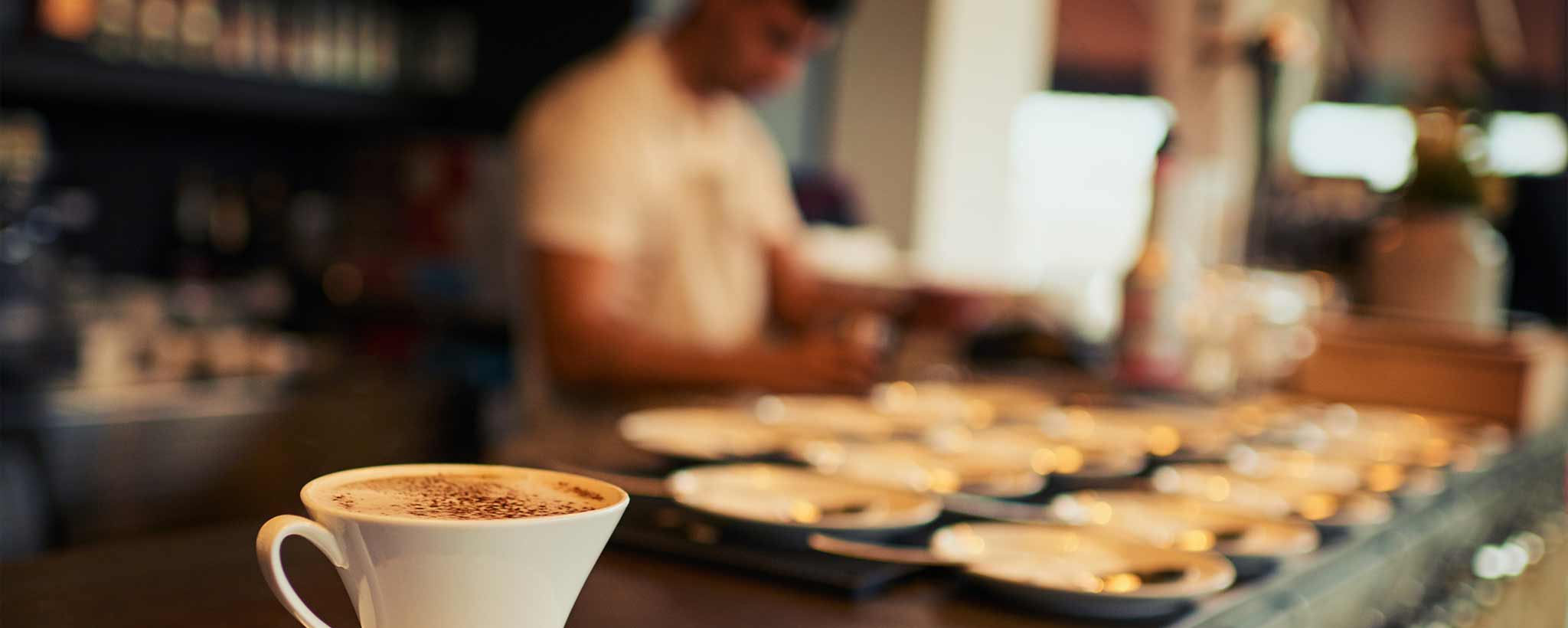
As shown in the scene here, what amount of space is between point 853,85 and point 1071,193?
4251mm

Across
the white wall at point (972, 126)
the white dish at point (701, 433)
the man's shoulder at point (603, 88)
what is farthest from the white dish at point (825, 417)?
the white wall at point (972, 126)

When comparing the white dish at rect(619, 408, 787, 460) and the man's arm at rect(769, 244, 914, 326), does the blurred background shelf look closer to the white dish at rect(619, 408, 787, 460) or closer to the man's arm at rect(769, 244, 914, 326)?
the man's arm at rect(769, 244, 914, 326)

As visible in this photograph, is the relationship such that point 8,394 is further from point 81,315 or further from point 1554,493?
point 1554,493

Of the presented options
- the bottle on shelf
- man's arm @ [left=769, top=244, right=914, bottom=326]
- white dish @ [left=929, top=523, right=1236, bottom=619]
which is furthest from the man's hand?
man's arm @ [left=769, top=244, right=914, bottom=326]

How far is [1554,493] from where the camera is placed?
1948 mm

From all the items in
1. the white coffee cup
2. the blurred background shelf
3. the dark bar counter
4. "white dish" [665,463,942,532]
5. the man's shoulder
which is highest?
the blurred background shelf

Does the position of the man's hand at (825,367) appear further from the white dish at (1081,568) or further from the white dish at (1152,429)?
the white dish at (1081,568)

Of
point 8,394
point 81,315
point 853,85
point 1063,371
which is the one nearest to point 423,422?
point 81,315

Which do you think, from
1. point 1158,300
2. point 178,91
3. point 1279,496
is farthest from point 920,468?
point 178,91

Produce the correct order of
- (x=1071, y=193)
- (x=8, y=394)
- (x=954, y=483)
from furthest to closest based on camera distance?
(x=1071, y=193) < (x=8, y=394) < (x=954, y=483)

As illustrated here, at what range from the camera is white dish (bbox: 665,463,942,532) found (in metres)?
0.90

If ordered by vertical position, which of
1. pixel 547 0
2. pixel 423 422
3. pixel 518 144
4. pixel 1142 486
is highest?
pixel 547 0

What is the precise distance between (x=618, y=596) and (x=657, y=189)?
1463 millimetres

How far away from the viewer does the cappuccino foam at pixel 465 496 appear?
0.57m
